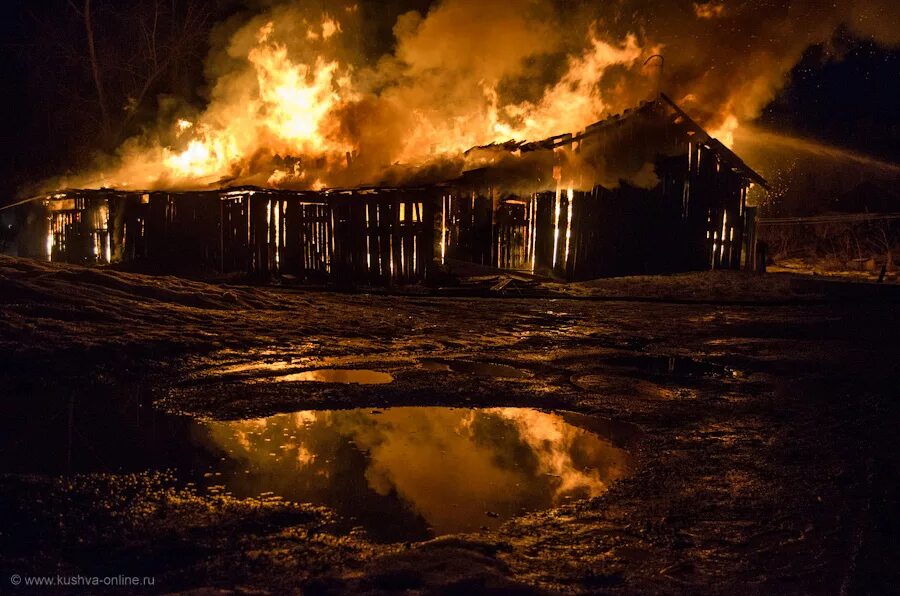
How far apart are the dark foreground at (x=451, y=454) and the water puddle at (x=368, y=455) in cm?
4

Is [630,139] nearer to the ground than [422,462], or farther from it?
farther from it

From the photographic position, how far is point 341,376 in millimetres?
7570

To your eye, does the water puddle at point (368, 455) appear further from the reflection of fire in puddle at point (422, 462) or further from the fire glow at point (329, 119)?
the fire glow at point (329, 119)

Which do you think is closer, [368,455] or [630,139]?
[368,455]

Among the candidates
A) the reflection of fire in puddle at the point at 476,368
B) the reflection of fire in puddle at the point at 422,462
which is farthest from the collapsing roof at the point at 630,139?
the reflection of fire in puddle at the point at 422,462

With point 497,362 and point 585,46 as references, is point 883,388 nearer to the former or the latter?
point 497,362

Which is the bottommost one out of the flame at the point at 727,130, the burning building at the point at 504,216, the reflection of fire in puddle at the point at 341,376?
the reflection of fire in puddle at the point at 341,376

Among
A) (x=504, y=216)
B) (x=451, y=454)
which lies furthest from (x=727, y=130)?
(x=451, y=454)

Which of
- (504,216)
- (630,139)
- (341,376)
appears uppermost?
(630,139)

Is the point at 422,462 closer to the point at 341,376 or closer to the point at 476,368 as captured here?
the point at 341,376

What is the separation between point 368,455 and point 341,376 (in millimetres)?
2649

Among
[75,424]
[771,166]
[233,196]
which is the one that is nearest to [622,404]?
[75,424]

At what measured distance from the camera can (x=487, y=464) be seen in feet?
16.2

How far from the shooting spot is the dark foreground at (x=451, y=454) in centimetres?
338
